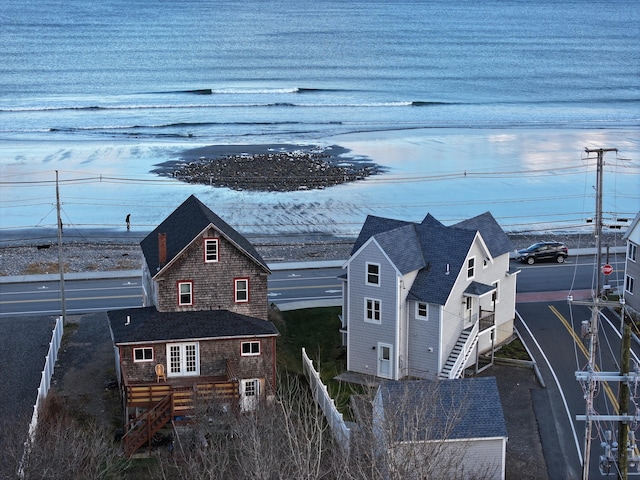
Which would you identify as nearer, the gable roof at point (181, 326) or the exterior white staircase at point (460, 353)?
the gable roof at point (181, 326)

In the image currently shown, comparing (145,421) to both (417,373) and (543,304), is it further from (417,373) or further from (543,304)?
(543,304)

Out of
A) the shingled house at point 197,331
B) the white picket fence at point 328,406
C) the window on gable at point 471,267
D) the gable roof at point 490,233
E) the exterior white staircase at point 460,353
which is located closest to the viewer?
the white picket fence at point 328,406

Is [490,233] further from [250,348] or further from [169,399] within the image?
[169,399]

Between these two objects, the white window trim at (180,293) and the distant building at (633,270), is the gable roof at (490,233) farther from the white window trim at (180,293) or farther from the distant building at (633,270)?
the white window trim at (180,293)

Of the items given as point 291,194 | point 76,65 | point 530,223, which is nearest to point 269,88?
point 76,65

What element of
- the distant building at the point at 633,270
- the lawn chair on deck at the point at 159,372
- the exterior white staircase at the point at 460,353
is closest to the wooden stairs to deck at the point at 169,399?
the lawn chair on deck at the point at 159,372

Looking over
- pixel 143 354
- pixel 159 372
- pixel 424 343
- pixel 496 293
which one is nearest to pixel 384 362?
pixel 424 343

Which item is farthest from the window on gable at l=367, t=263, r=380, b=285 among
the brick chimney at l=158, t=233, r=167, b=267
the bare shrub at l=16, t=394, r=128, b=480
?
the bare shrub at l=16, t=394, r=128, b=480
